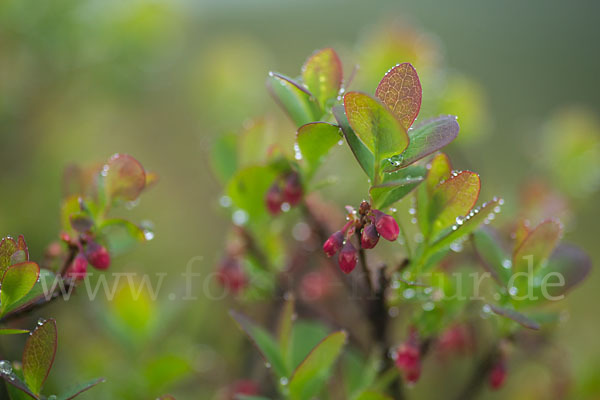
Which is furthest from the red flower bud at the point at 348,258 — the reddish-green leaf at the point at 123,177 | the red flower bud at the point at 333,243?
the reddish-green leaf at the point at 123,177

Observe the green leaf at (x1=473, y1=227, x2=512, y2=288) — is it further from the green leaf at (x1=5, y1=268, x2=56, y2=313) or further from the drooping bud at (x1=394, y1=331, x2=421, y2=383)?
the green leaf at (x1=5, y1=268, x2=56, y2=313)

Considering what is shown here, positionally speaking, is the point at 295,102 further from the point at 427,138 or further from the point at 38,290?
the point at 38,290

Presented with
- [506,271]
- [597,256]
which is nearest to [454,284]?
[506,271]

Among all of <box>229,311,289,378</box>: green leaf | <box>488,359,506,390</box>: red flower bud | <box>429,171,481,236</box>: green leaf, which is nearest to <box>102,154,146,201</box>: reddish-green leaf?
<box>229,311,289,378</box>: green leaf

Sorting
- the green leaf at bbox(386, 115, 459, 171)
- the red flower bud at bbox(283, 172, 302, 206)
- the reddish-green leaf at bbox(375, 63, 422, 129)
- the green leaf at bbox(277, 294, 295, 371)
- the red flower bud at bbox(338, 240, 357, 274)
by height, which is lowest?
the green leaf at bbox(277, 294, 295, 371)

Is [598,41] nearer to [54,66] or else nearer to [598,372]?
[598,372]

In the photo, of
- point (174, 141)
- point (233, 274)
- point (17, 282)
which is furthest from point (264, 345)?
point (174, 141)

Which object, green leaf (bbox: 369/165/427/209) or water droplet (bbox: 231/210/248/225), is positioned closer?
green leaf (bbox: 369/165/427/209)
